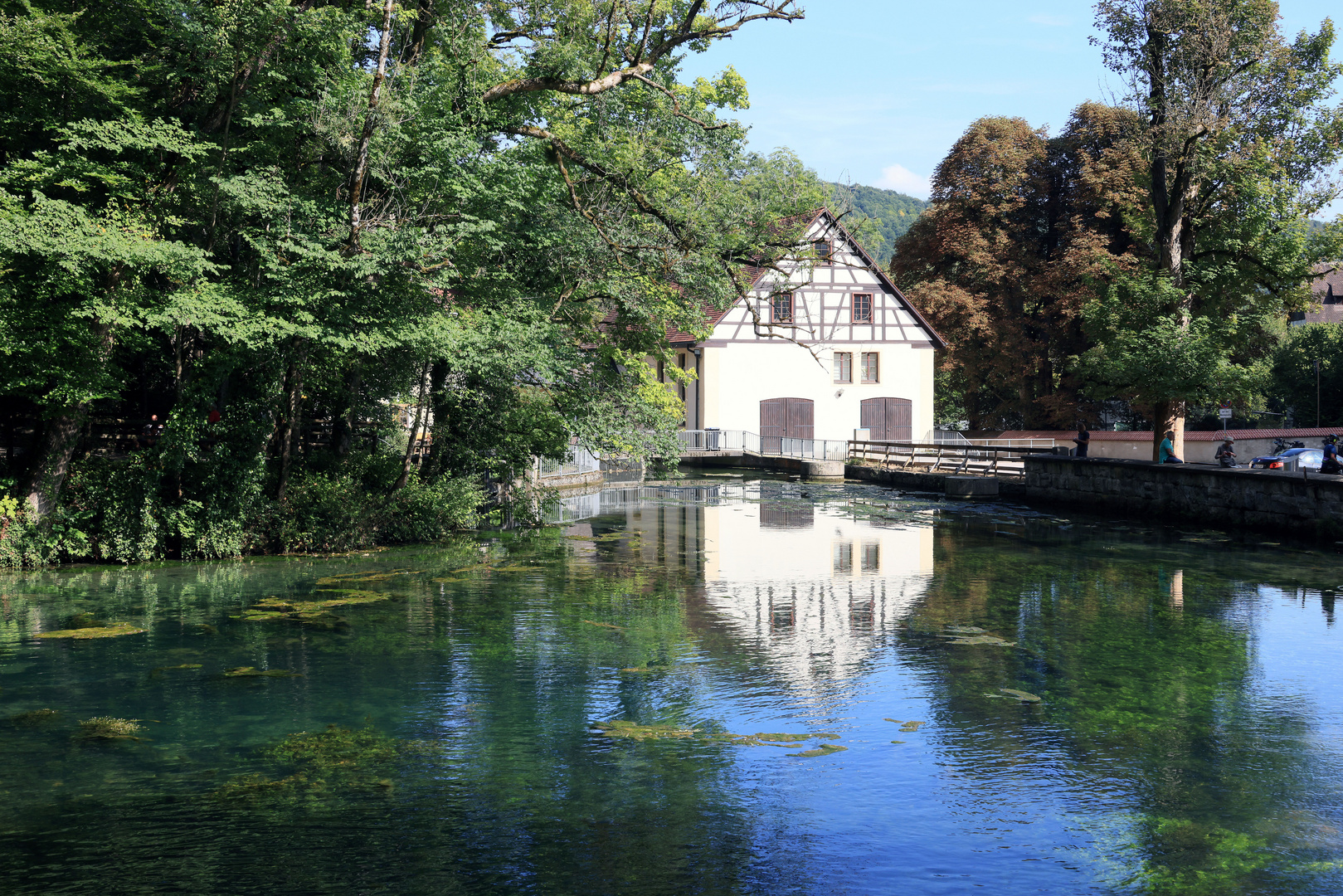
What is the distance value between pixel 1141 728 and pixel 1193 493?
57.1 feet

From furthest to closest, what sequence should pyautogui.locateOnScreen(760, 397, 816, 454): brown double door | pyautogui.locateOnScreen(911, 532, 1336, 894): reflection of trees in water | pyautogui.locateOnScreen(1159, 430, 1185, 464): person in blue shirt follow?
pyautogui.locateOnScreen(760, 397, 816, 454): brown double door < pyautogui.locateOnScreen(1159, 430, 1185, 464): person in blue shirt < pyautogui.locateOnScreen(911, 532, 1336, 894): reflection of trees in water

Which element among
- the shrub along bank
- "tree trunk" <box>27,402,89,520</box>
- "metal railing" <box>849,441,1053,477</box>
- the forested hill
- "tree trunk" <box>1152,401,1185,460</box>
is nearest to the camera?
"tree trunk" <box>27,402,89,520</box>

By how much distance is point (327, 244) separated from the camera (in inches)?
627

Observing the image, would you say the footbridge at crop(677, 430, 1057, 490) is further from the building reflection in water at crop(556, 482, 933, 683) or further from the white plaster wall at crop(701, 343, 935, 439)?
the building reflection in water at crop(556, 482, 933, 683)

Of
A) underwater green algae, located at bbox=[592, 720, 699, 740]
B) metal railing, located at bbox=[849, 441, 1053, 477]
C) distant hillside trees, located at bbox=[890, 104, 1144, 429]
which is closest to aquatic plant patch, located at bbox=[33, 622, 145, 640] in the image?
underwater green algae, located at bbox=[592, 720, 699, 740]

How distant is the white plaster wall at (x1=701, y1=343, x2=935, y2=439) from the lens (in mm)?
48156

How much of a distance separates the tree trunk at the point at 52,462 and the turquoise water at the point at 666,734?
118 cm

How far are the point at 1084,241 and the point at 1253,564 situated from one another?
29239 millimetres

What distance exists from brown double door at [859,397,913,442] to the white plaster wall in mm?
194

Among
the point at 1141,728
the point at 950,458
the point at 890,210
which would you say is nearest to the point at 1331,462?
the point at 950,458

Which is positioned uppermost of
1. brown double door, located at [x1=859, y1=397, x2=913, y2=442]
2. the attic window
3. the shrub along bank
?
the attic window

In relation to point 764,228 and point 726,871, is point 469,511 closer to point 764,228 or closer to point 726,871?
point 764,228

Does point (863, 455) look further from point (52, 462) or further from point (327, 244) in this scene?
point (52, 462)

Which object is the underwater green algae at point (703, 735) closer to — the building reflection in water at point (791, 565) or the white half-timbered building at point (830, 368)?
the building reflection in water at point (791, 565)
